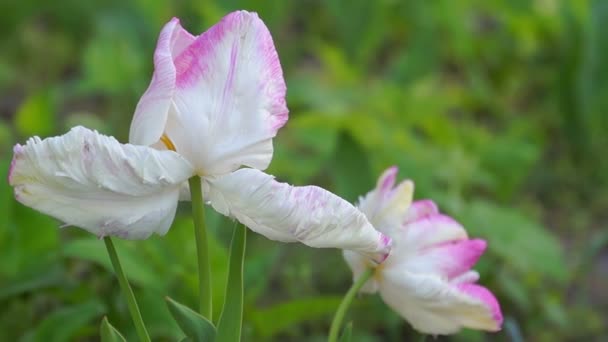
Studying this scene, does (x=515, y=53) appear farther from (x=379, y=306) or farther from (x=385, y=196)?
(x=385, y=196)

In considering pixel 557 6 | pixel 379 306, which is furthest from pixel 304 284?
pixel 557 6

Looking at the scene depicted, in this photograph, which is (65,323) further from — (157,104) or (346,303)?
(157,104)

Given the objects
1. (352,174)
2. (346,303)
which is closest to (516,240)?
(352,174)

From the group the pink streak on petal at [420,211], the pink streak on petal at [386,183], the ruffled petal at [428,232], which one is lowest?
the ruffled petal at [428,232]

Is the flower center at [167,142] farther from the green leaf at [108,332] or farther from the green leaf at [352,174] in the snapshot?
the green leaf at [352,174]

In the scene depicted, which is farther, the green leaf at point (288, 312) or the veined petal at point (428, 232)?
the green leaf at point (288, 312)

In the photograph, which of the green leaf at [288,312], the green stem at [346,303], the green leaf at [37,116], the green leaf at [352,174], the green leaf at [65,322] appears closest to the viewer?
the green stem at [346,303]

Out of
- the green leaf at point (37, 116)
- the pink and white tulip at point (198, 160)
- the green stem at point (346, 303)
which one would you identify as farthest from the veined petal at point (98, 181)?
the green leaf at point (37, 116)
